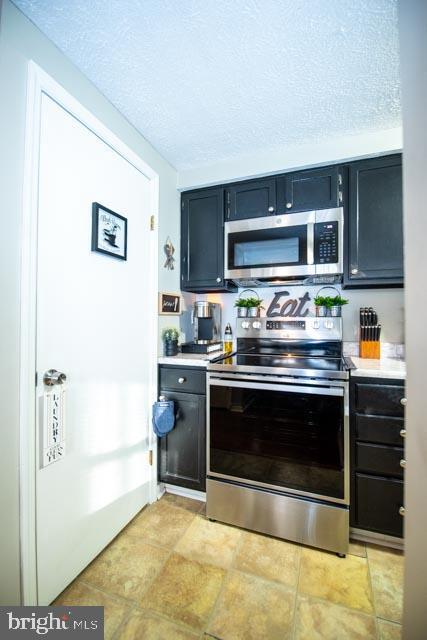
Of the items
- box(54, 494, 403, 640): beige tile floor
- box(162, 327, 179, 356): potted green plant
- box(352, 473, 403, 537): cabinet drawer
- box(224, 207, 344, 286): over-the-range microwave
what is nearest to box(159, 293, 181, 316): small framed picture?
box(162, 327, 179, 356): potted green plant

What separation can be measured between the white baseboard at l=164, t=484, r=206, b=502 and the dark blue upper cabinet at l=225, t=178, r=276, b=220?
2.04 m

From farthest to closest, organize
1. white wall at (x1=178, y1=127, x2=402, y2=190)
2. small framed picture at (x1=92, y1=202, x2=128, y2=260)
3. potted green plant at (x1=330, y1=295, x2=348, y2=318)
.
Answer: potted green plant at (x1=330, y1=295, x2=348, y2=318)
white wall at (x1=178, y1=127, x2=402, y2=190)
small framed picture at (x1=92, y1=202, x2=128, y2=260)

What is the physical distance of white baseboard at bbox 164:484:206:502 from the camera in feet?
6.05

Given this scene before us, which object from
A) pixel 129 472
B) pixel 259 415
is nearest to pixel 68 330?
pixel 129 472

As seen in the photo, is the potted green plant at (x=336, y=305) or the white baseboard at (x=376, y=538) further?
the potted green plant at (x=336, y=305)

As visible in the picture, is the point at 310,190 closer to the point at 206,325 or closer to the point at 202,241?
the point at 202,241

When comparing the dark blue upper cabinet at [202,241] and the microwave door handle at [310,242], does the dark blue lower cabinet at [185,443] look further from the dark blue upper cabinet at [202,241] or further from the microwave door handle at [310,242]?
the microwave door handle at [310,242]

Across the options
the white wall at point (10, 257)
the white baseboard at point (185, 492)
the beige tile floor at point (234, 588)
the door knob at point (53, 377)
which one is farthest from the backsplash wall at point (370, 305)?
the white wall at point (10, 257)

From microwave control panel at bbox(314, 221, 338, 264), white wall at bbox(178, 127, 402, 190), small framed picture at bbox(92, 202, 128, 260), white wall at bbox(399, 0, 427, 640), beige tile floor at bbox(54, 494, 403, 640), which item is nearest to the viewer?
white wall at bbox(399, 0, 427, 640)

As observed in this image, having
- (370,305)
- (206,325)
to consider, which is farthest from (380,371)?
(206,325)

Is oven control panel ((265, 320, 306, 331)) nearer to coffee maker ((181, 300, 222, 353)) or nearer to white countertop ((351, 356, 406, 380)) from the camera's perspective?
coffee maker ((181, 300, 222, 353))

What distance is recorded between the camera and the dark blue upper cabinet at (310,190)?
1.80 m

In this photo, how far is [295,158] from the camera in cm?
185

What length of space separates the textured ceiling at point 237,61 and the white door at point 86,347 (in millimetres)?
309
